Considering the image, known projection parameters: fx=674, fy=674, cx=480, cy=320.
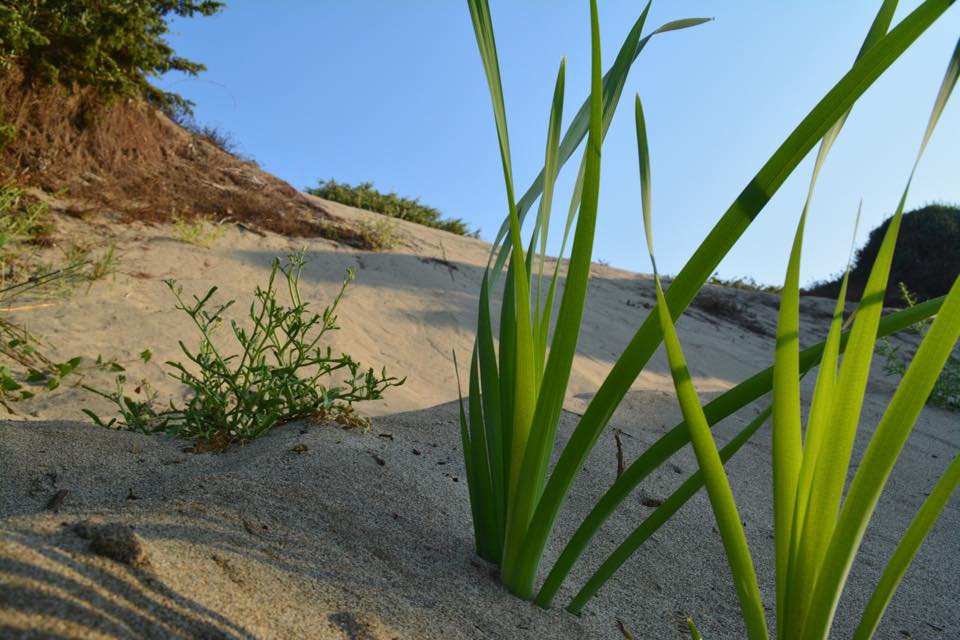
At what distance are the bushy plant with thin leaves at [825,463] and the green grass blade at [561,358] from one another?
145 millimetres

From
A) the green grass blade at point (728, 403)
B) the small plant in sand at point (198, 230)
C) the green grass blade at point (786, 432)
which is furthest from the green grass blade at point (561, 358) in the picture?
the small plant in sand at point (198, 230)

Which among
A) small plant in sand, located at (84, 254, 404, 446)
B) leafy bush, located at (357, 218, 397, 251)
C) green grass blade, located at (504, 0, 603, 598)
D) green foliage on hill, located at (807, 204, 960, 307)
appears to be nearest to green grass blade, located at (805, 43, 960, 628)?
green grass blade, located at (504, 0, 603, 598)

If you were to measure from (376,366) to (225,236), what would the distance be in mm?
2251

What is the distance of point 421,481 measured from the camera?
5.36 feet

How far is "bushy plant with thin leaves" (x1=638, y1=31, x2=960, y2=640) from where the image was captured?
28.1 inches

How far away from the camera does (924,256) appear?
1045 centimetres

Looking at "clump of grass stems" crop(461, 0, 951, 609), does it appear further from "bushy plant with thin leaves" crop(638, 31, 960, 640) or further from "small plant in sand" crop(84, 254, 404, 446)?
"small plant in sand" crop(84, 254, 404, 446)

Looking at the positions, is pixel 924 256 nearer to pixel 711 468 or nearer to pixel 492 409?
pixel 492 409

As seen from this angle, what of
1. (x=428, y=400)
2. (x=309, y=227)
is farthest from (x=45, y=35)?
(x=428, y=400)

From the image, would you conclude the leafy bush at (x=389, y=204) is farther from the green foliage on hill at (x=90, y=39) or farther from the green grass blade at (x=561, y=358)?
the green grass blade at (x=561, y=358)

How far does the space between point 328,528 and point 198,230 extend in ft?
13.6

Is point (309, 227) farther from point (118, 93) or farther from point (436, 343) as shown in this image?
point (436, 343)

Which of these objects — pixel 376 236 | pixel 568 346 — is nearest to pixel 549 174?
pixel 568 346

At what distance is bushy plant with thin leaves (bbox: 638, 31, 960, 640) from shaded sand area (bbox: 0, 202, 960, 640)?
1.17ft
